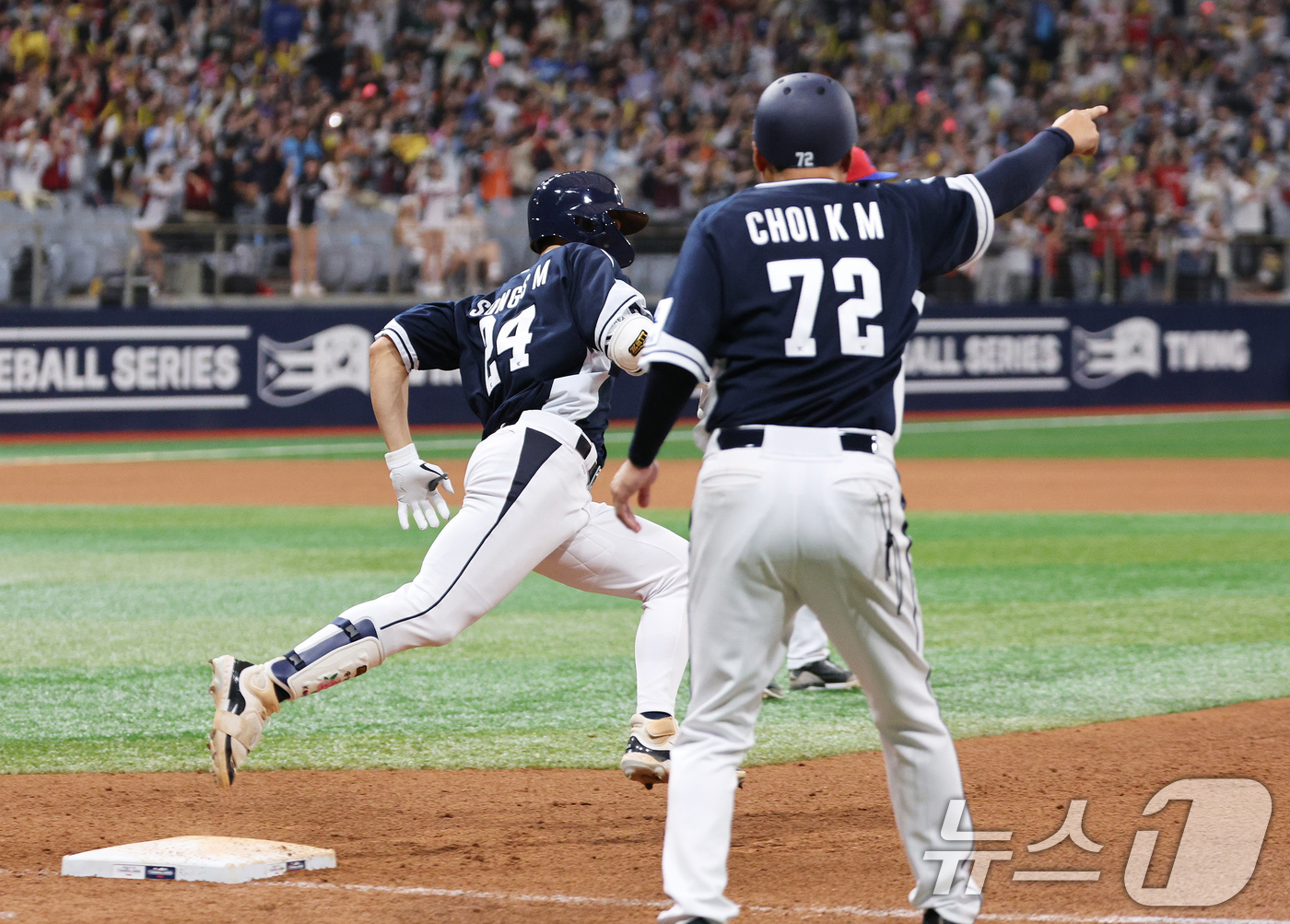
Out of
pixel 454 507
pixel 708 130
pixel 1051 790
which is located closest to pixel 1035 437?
pixel 708 130

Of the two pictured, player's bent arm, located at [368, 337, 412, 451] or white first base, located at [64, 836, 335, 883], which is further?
player's bent arm, located at [368, 337, 412, 451]

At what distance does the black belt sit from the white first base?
187cm

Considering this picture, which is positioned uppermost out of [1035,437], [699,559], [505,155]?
[505,155]

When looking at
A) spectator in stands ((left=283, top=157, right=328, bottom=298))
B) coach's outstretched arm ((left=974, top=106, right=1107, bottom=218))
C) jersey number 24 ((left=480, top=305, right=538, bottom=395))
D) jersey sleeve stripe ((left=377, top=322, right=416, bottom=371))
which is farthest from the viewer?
spectator in stands ((left=283, top=157, right=328, bottom=298))

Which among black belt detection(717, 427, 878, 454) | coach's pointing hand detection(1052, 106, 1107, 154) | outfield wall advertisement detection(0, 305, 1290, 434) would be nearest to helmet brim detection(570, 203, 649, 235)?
coach's pointing hand detection(1052, 106, 1107, 154)

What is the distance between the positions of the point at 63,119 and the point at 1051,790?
1829cm

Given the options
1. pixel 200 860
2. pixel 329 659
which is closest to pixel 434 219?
pixel 329 659

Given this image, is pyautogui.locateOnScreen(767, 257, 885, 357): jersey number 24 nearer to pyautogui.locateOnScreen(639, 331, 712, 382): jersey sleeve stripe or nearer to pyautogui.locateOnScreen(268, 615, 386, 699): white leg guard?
pyautogui.locateOnScreen(639, 331, 712, 382): jersey sleeve stripe

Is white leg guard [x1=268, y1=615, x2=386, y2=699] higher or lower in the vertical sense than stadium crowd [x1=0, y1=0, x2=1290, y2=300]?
lower

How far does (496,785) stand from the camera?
18.0ft

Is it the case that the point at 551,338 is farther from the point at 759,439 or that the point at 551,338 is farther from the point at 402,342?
the point at 759,439

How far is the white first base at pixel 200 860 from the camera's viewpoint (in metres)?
4.28

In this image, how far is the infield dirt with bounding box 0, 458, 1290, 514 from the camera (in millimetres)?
14516

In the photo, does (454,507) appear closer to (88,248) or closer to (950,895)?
(88,248)
